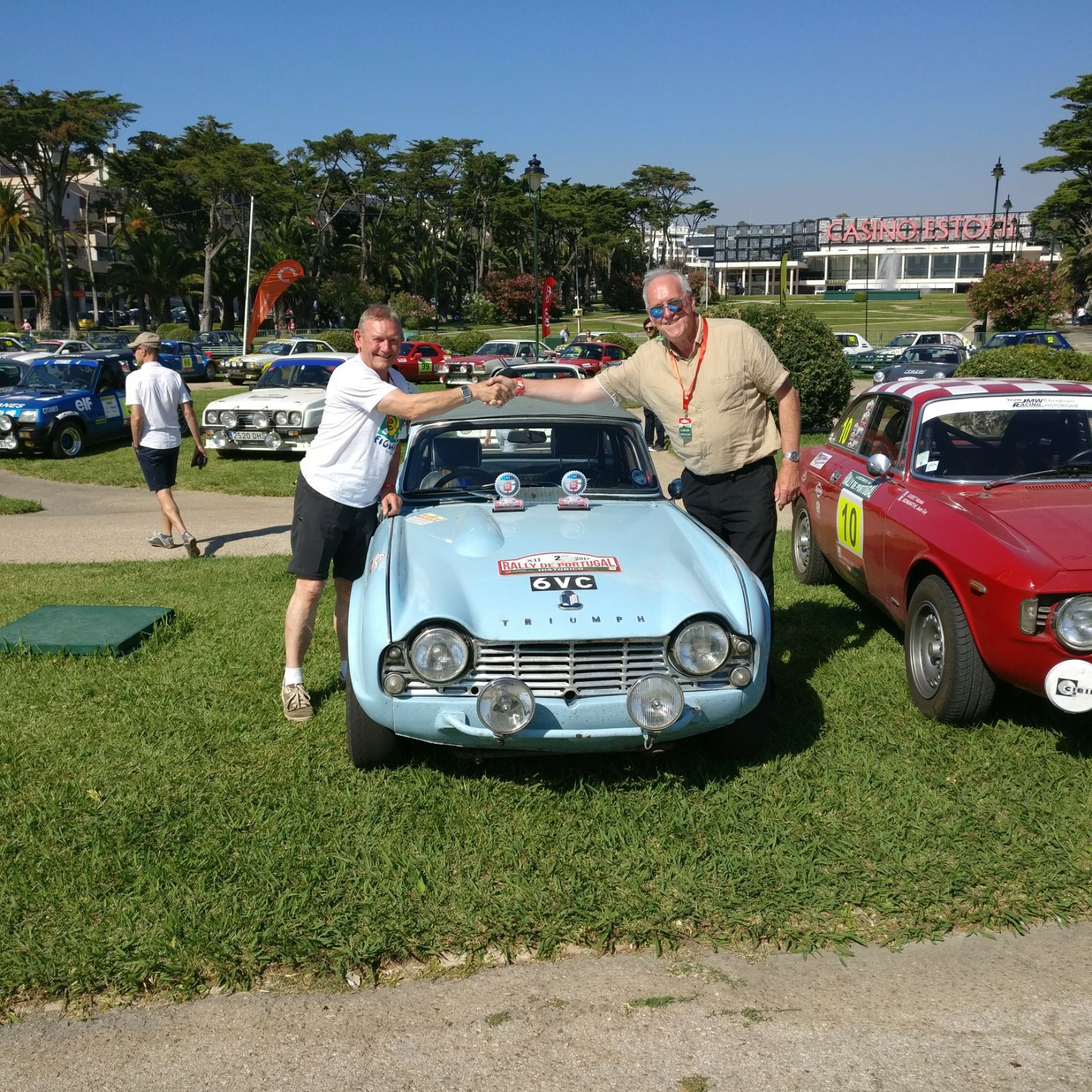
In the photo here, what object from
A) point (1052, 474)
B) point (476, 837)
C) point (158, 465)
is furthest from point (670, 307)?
point (158, 465)

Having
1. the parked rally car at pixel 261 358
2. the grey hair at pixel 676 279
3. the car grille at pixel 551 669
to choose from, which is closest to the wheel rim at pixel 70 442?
the parked rally car at pixel 261 358

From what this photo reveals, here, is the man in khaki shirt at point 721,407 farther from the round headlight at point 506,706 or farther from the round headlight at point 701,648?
the round headlight at point 506,706

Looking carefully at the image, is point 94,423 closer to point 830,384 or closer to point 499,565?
point 830,384

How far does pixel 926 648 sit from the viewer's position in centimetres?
510

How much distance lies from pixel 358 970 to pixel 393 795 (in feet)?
3.56

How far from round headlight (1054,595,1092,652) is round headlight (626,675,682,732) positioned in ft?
5.32

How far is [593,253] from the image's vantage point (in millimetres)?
98312

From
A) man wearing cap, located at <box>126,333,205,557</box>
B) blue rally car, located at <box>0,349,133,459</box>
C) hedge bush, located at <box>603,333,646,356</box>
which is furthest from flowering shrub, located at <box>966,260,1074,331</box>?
man wearing cap, located at <box>126,333,205,557</box>

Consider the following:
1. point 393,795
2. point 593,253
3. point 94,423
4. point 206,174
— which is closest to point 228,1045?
point 393,795

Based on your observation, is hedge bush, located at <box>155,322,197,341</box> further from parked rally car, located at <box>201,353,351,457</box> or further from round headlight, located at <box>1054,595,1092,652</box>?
round headlight, located at <box>1054,595,1092,652</box>

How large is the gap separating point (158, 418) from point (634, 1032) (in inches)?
292

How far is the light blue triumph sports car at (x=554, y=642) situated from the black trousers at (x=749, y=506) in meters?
0.35

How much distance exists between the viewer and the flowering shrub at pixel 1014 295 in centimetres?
5081

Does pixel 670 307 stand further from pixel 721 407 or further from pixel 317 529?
pixel 317 529
